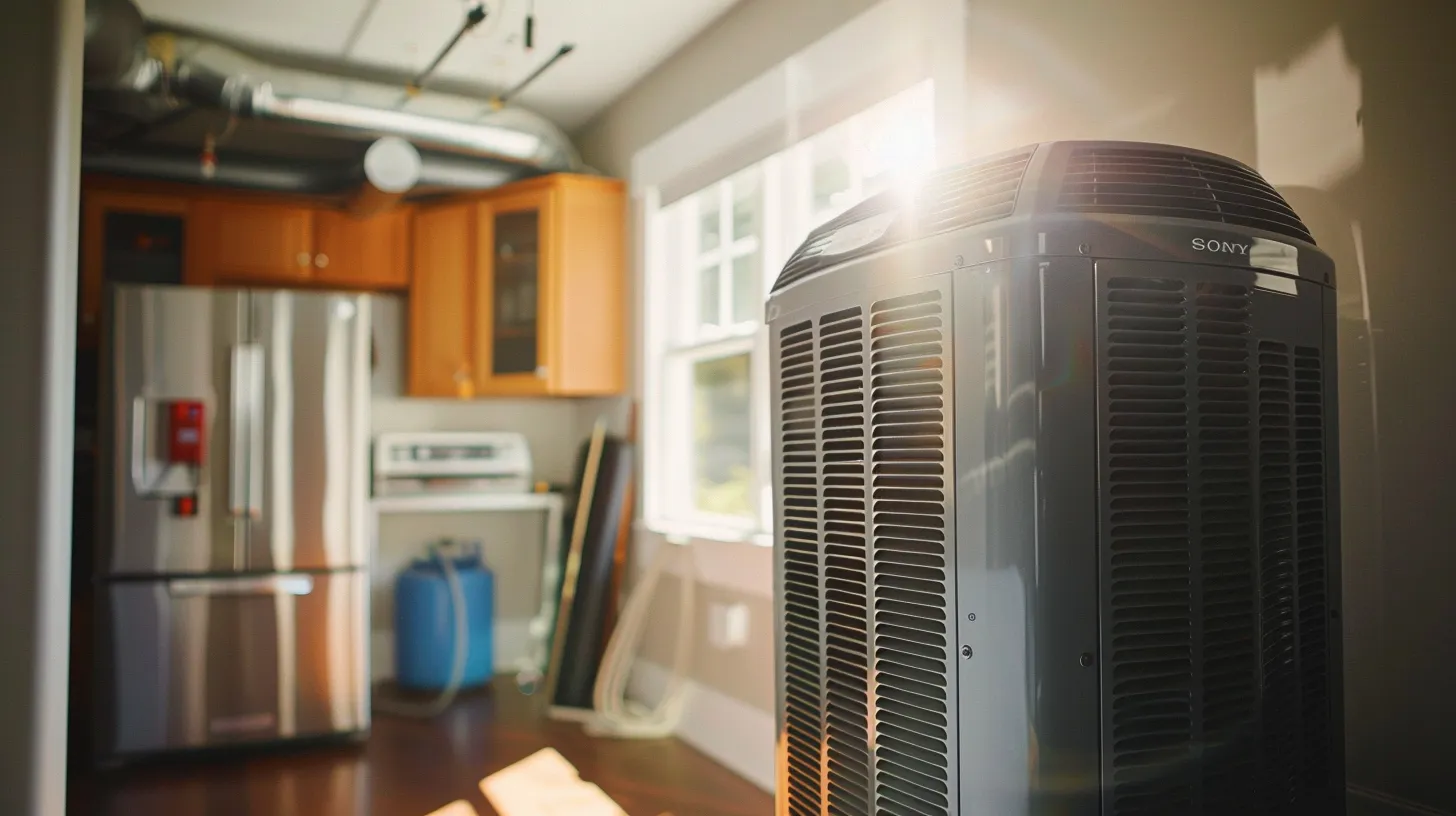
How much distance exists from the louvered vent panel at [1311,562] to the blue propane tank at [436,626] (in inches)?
135

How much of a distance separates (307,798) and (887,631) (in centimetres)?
226

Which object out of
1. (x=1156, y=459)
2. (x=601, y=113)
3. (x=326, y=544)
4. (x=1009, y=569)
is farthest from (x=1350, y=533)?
(x=601, y=113)

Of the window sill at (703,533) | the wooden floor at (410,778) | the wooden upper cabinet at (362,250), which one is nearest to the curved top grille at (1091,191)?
the window sill at (703,533)

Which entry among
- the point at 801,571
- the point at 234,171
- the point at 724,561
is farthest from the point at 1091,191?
the point at 234,171

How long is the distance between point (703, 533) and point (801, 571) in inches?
75.0

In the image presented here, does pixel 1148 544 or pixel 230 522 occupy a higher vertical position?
pixel 1148 544

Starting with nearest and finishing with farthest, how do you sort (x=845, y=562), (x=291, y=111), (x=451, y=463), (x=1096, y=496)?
(x=1096, y=496) → (x=845, y=562) → (x=291, y=111) → (x=451, y=463)

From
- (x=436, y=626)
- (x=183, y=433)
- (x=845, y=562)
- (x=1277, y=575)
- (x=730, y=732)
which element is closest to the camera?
(x=1277, y=575)

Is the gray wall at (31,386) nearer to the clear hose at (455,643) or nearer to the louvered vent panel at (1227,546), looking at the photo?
the louvered vent panel at (1227,546)

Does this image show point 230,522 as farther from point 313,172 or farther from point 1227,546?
point 1227,546

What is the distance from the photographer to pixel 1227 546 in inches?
49.6

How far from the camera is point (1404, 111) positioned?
145 cm

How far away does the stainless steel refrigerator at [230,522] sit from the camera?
331cm

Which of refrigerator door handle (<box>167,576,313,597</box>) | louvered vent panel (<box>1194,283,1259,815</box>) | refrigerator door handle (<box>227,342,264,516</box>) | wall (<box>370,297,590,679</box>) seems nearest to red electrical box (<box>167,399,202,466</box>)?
refrigerator door handle (<box>227,342,264,516</box>)
